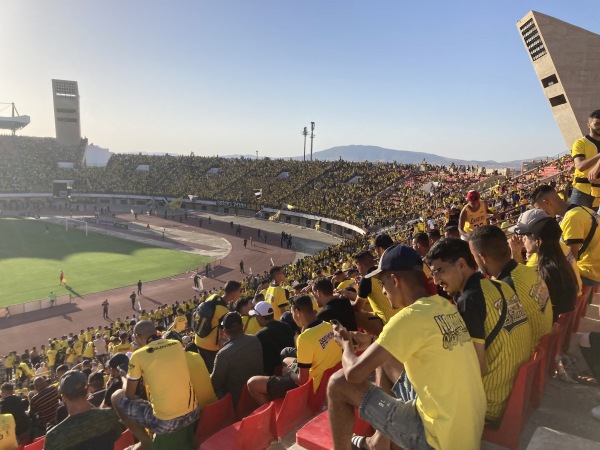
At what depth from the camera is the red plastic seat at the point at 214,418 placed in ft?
16.2

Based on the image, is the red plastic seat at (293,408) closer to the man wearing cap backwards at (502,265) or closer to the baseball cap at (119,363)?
the man wearing cap backwards at (502,265)

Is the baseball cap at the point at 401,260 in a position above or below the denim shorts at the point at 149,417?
above

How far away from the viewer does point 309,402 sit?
516 cm

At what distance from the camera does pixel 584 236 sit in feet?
19.6

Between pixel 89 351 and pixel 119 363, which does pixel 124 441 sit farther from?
pixel 89 351

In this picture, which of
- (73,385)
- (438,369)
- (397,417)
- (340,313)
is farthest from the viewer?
(340,313)

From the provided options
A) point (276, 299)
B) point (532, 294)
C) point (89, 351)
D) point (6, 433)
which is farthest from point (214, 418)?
point (89, 351)

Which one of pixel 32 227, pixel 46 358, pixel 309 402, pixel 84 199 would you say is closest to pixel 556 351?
pixel 309 402

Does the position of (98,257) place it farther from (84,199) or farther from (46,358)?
(84,199)

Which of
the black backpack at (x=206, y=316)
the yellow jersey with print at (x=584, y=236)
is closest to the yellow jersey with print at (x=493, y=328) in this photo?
the yellow jersey with print at (x=584, y=236)

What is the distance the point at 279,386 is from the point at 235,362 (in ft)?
2.24

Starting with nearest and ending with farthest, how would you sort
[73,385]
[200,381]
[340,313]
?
[73,385]
[200,381]
[340,313]

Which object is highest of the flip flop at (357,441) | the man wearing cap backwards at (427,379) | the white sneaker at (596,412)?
the man wearing cap backwards at (427,379)

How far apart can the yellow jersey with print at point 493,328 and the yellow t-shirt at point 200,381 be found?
320cm
